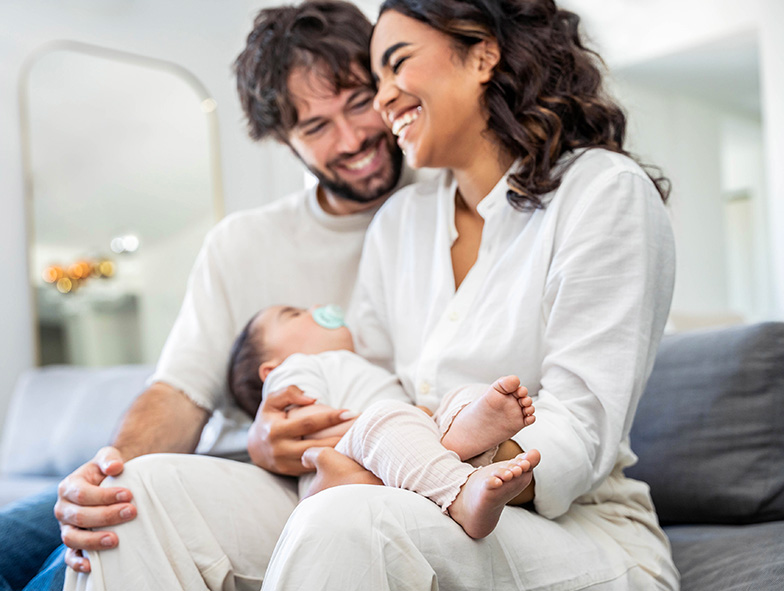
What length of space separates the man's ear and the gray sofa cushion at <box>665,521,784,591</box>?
2.57 feet

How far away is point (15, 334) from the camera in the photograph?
351cm

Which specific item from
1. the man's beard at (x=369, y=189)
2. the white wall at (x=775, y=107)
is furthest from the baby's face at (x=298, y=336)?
the white wall at (x=775, y=107)

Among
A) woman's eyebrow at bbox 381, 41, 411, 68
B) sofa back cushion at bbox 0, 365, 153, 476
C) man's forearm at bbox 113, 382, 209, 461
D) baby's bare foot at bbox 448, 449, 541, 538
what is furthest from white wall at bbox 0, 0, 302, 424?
baby's bare foot at bbox 448, 449, 541, 538

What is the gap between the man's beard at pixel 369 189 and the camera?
1.78 m

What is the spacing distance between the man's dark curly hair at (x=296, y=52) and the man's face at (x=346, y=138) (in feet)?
0.07

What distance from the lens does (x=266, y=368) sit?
154 centimetres

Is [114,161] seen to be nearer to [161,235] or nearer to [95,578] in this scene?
[161,235]

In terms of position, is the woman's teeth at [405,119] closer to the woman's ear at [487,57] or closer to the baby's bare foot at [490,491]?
the woman's ear at [487,57]

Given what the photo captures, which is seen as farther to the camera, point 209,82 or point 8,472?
point 209,82

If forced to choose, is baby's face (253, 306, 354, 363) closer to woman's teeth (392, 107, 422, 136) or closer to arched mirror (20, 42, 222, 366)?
woman's teeth (392, 107, 422, 136)

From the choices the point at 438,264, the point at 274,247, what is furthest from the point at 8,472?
the point at 438,264

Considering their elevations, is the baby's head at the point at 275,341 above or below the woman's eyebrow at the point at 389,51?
below

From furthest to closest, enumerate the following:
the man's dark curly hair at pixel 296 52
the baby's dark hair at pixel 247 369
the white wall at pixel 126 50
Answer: the white wall at pixel 126 50
the man's dark curly hair at pixel 296 52
the baby's dark hair at pixel 247 369

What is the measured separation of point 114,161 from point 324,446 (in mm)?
2924
